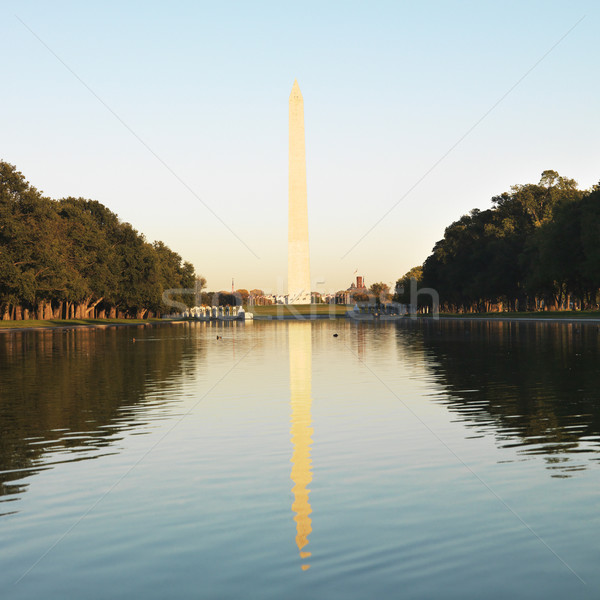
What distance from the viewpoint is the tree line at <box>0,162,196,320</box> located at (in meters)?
71.9

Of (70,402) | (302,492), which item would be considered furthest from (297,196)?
(302,492)

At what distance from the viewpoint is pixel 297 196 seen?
91.1 meters

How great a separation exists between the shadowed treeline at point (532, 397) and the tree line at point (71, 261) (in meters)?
51.3

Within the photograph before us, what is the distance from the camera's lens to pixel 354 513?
764 centimetres

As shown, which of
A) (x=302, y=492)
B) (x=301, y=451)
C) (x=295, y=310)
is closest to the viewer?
(x=302, y=492)

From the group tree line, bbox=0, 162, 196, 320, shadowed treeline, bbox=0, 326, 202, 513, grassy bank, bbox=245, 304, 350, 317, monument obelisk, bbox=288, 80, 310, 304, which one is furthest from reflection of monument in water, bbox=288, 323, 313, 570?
grassy bank, bbox=245, 304, 350, 317

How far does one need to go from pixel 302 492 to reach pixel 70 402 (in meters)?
9.65

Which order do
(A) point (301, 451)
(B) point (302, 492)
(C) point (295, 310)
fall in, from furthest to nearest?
(C) point (295, 310) → (A) point (301, 451) → (B) point (302, 492)

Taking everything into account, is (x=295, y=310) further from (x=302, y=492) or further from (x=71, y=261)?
(x=302, y=492)

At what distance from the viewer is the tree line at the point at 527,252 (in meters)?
77.9

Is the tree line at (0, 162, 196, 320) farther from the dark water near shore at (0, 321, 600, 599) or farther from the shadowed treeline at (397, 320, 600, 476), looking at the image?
the dark water near shore at (0, 321, 600, 599)

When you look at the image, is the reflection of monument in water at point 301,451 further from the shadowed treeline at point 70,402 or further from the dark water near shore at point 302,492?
the shadowed treeline at point 70,402

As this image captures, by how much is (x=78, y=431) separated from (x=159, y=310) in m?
116

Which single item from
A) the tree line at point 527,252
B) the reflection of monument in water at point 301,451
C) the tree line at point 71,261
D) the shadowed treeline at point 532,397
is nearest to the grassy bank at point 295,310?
the tree line at point 71,261
